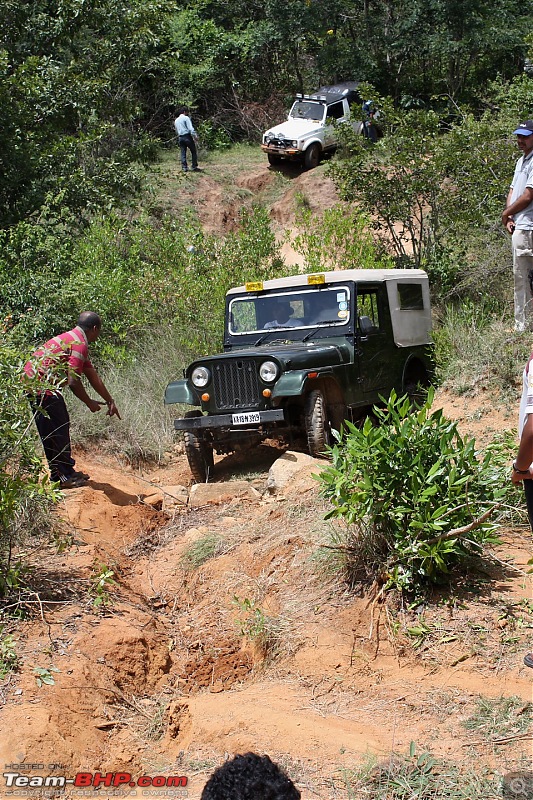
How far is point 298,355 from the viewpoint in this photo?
25.8ft

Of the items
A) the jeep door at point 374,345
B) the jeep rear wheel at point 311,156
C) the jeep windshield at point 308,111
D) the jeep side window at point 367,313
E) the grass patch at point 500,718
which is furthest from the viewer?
the jeep windshield at point 308,111

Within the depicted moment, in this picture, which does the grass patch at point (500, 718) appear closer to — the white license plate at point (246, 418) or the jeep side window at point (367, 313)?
the white license plate at point (246, 418)

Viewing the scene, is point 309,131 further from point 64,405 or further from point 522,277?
point 64,405

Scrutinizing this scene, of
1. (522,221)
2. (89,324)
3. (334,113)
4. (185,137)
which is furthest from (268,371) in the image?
(334,113)

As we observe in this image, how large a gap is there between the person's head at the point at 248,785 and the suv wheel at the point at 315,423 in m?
5.11

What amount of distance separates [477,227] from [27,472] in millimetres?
8554

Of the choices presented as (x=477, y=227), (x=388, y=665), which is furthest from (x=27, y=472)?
(x=477, y=227)

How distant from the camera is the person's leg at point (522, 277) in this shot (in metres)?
8.19

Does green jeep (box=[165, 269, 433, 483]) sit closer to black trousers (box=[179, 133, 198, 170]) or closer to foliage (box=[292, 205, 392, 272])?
foliage (box=[292, 205, 392, 272])

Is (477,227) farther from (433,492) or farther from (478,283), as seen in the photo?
(433,492)

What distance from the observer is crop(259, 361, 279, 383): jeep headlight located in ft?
25.3

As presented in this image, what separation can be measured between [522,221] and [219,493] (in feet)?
12.6

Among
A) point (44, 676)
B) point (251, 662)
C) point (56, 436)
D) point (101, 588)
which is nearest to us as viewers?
point (44, 676)

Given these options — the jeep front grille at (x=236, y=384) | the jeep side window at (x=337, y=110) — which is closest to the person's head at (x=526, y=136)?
the jeep front grille at (x=236, y=384)
